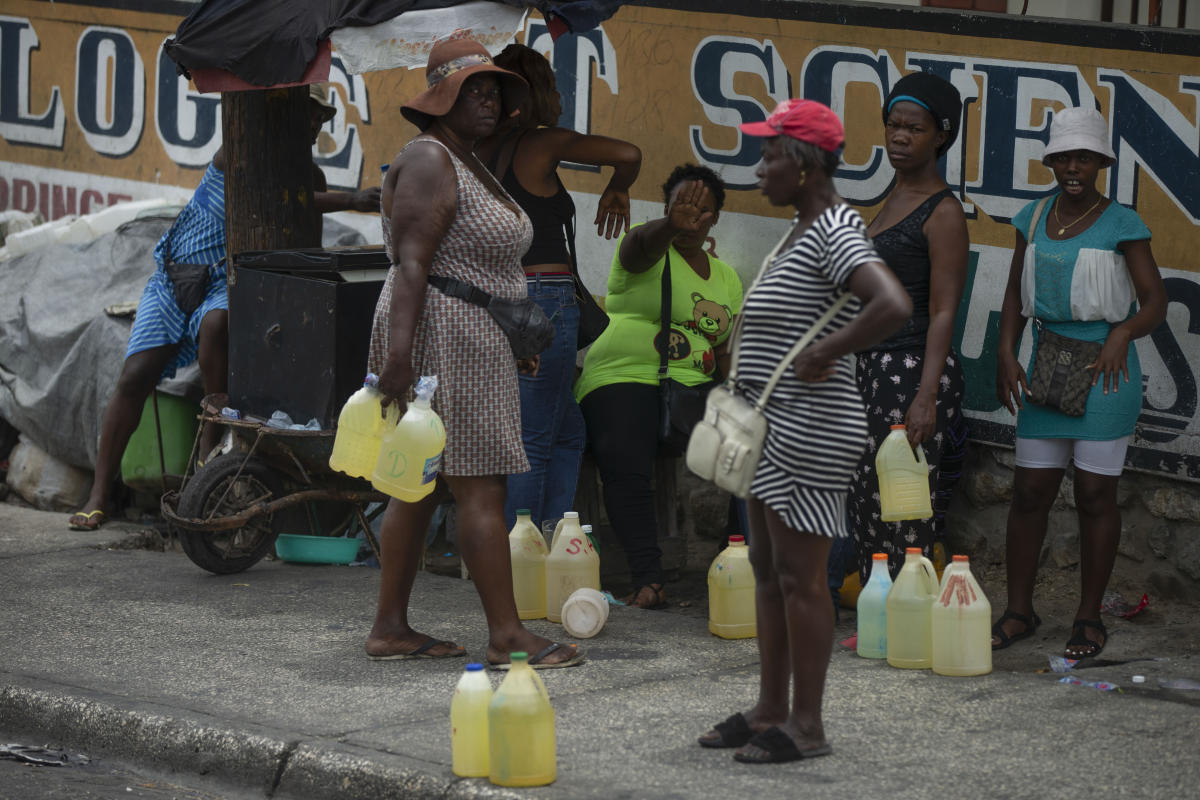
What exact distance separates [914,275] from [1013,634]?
4.42 ft

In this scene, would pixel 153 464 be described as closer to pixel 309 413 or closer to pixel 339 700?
pixel 309 413

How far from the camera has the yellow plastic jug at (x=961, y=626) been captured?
5.36 meters

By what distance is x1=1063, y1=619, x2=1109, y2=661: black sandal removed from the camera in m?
5.82

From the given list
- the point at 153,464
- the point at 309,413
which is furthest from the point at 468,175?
the point at 153,464

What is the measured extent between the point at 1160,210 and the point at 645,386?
2133mm

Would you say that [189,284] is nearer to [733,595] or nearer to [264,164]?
[264,164]

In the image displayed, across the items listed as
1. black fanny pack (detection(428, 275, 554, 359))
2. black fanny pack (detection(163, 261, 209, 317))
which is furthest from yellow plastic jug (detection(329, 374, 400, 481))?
black fanny pack (detection(163, 261, 209, 317))

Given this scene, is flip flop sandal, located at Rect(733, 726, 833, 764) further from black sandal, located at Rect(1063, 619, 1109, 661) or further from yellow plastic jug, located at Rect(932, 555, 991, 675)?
black sandal, located at Rect(1063, 619, 1109, 661)

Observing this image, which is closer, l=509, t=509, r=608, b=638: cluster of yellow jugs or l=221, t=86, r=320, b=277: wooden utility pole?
l=509, t=509, r=608, b=638: cluster of yellow jugs

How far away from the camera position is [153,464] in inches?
330

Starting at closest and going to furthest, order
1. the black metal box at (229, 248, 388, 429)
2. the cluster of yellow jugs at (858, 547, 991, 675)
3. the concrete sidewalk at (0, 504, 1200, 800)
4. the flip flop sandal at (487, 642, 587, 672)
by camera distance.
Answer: the concrete sidewalk at (0, 504, 1200, 800), the cluster of yellow jugs at (858, 547, 991, 675), the flip flop sandal at (487, 642, 587, 672), the black metal box at (229, 248, 388, 429)

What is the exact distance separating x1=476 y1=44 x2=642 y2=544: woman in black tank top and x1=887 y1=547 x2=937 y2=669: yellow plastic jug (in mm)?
1620

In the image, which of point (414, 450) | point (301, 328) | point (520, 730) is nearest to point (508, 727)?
point (520, 730)

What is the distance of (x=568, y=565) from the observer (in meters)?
6.21
